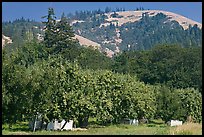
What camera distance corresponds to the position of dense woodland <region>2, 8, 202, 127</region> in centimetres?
2734

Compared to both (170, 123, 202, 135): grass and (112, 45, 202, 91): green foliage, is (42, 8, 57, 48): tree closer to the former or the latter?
(112, 45, 202, 91): green foliage

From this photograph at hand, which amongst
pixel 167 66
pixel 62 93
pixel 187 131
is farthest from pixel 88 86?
pixel 167 66

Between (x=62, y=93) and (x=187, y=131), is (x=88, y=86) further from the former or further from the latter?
(x=187, y=131)

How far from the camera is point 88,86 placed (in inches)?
1270

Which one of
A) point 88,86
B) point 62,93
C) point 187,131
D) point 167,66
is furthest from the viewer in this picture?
point 167,66

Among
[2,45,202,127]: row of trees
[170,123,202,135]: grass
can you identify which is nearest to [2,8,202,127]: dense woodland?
[2,45,202,127]: row of trees

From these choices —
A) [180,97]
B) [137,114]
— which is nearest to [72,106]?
[137,114]

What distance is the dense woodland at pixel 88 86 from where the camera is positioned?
2734 centimetres

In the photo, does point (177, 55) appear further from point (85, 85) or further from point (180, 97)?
point (85, 85)

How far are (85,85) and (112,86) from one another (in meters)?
7.29

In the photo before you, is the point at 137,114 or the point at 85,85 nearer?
the point at 85,85

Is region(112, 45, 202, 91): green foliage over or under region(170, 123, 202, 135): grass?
over

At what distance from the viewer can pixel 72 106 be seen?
2950 cm

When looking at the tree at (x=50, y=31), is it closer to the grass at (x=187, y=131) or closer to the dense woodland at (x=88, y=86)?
the dense woodland at (x=88, y=86)
